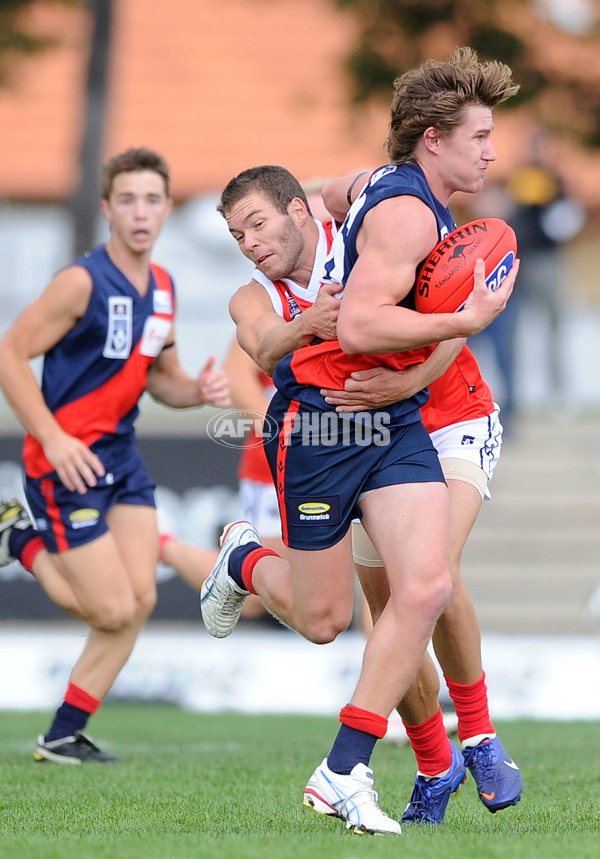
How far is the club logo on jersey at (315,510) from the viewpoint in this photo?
4.31 metres

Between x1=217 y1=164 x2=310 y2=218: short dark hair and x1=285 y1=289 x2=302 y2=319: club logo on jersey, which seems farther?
x1=285 y1=289 x2=302 y2=319: club logo on jersey

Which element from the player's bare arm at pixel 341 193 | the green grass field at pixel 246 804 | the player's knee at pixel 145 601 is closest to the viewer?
the green grass field at pixel 246 804

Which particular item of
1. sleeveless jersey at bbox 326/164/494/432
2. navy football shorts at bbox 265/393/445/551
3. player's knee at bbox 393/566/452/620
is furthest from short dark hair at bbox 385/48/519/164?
player's knee at bbox 393/566/452/620

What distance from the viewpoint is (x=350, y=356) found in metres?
4.37

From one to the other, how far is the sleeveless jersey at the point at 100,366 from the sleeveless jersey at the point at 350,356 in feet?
6.26

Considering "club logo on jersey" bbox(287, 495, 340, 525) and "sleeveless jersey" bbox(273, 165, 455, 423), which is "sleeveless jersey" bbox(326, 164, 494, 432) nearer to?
"sleeveless jersey" bbox(273, 165, 455, 423)

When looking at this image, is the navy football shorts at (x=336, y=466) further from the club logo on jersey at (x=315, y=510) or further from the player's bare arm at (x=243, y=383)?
the player's bare arm at (x=243, y=383)

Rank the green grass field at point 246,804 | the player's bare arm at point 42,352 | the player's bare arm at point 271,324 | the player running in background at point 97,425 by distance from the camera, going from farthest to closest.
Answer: the player running in background at point 97,425 → the player's bare arm at point 42,352 → the player's bare arm at point 271,324 → the green grass field at point 246,804

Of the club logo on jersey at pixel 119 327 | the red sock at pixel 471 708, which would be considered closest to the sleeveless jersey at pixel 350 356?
the red sock at pixel 471 708

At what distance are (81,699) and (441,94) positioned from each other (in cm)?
324

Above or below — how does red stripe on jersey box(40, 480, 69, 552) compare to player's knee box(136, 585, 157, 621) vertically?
above

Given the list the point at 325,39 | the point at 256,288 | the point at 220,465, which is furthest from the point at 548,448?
the point at 256,288

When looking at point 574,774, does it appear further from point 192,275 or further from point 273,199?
point 192,275

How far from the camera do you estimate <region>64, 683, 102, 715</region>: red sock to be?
20.4 feet
